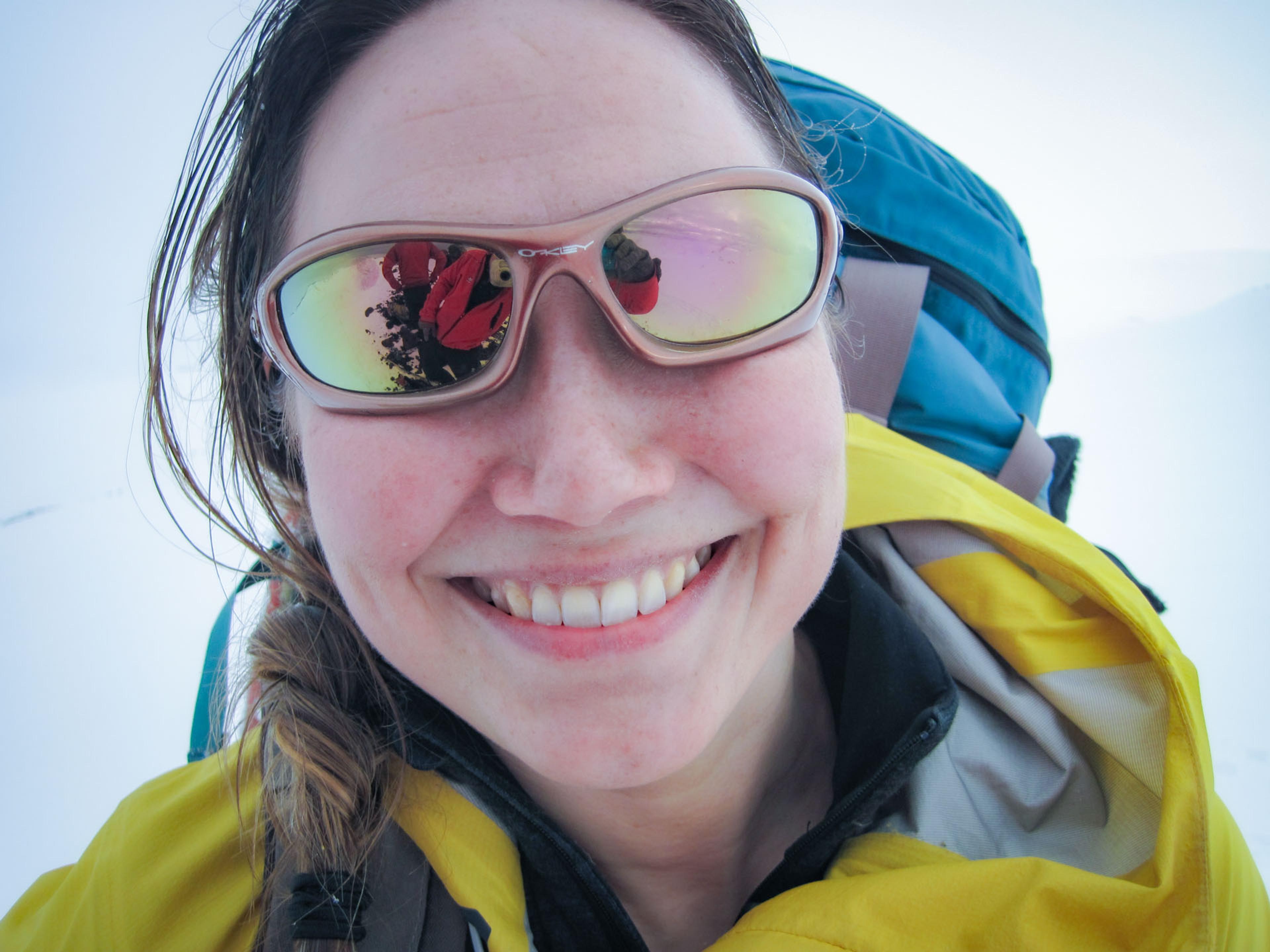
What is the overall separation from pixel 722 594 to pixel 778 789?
1.96ft

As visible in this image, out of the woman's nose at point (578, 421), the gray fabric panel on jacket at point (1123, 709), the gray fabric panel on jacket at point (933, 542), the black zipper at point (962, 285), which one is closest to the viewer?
the woman's nose at point (578, 421)

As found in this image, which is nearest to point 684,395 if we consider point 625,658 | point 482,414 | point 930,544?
point 482,414

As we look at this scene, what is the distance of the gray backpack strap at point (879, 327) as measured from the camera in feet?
5.61

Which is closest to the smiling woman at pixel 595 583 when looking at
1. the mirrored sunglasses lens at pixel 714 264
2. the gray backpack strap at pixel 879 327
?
the mirrored sunglasses lens at pixel 714 264

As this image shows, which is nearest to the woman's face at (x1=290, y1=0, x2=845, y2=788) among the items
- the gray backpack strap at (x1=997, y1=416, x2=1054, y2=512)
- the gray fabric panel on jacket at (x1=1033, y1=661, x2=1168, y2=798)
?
the gray fabric panel on jacket at (x1=1033, y1=661, x2=1168, y2=798)

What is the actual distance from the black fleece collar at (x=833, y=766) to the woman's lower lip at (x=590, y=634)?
16.5 inches

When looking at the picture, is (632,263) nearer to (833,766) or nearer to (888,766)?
(888,766)

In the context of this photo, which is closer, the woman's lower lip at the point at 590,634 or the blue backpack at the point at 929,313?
the woman's lower lip at the point at 590,634

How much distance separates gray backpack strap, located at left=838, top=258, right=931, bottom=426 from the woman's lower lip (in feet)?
3.19

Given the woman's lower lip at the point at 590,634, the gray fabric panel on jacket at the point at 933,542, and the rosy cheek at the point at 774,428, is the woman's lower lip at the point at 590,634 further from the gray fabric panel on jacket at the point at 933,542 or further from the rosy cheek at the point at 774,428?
the gray fabric panel on jacket at the point at 933,542

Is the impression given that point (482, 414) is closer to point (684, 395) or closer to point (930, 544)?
point (684, 395)

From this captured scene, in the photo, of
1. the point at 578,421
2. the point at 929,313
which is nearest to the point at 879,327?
the point at 929,313

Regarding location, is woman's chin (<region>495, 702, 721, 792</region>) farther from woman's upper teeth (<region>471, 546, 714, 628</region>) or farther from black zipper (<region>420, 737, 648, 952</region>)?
black zipper (<region>420, 737, 648, 952</region>)

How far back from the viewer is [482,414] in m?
0.88
